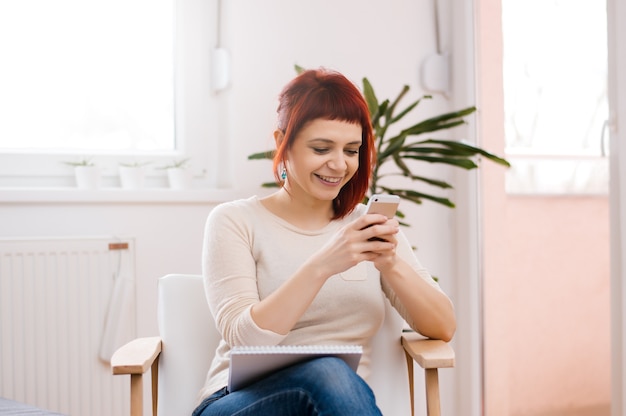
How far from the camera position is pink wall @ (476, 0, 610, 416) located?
83.7 inches

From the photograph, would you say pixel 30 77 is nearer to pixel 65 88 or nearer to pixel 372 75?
pixel 65 88

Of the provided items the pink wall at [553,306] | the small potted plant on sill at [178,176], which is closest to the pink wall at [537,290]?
the pink wall at [553,306]

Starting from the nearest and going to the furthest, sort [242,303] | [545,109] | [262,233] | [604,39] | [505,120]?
[242,303], [262,233], [604,39], [545,109], [505,120]

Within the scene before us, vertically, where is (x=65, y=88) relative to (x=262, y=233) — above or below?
above

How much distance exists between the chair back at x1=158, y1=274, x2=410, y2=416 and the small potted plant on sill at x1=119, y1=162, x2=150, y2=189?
78 cm

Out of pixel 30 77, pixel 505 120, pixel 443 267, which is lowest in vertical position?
pixel 443 267

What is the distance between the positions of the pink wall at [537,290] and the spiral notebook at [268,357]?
1.10m

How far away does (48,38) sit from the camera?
243cm

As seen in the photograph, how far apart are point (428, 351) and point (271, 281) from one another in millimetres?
358

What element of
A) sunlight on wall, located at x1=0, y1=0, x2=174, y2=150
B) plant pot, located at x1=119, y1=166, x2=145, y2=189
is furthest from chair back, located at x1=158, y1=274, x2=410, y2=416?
sunlight on wall, located at x1=0, y1=0, x2=174, y2=150

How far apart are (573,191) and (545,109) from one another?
0.98 feet

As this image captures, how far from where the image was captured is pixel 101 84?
2486 millimetres

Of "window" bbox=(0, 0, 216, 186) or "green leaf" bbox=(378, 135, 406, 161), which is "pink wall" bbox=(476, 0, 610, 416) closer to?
"green leaf" bbox=(378, 135, 406, 161)

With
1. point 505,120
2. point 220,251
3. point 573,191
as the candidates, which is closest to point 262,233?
→ point 220,251
